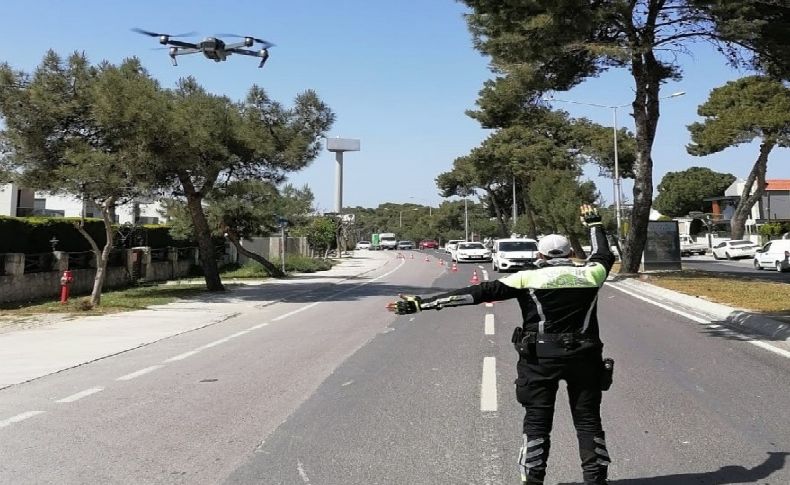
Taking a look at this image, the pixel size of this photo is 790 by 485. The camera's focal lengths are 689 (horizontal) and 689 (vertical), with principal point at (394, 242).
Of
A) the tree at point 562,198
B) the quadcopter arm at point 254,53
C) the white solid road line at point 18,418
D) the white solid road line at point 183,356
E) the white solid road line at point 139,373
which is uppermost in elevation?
the quadcopter arm at point 254,53

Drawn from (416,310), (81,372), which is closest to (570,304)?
(416,310)

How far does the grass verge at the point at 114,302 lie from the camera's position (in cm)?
A: 1678

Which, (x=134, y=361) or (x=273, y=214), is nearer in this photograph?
(x=134, y=361)

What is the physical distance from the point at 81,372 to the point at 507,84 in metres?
25.3

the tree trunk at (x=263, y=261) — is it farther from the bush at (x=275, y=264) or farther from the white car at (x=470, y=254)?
the white car at (x=470, y=254)

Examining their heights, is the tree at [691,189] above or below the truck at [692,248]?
above

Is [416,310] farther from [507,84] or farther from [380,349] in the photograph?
[507,84]

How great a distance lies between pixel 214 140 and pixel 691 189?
262ft

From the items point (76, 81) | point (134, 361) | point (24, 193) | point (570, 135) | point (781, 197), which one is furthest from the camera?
point (781, 197)

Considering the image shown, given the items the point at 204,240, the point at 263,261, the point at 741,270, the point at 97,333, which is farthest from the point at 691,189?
the point at 97,333

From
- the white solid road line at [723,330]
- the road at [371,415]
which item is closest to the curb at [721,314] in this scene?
the white solid road line at [723,330]

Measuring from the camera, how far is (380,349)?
10.5 meters

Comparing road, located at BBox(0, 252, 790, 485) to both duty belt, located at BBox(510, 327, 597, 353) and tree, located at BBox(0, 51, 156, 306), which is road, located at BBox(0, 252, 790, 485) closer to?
duty belt, located at BBox(510, 327, 597, 353)

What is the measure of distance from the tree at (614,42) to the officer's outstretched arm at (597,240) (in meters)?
11.9
